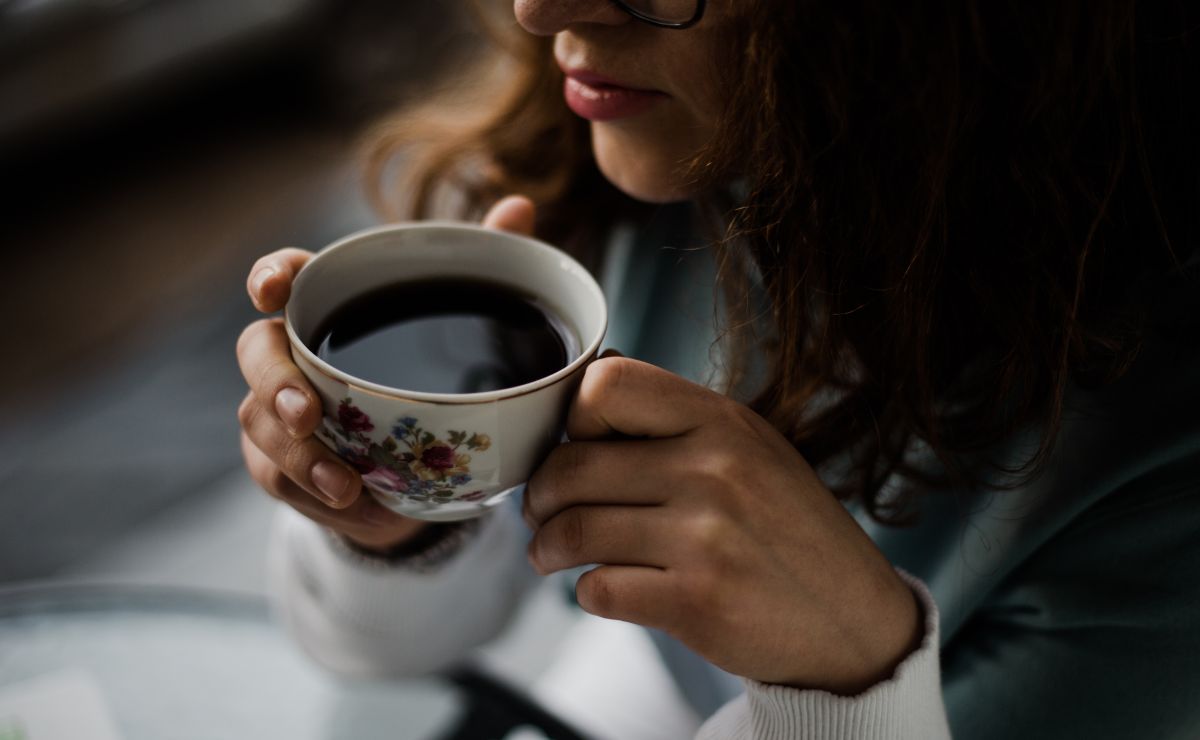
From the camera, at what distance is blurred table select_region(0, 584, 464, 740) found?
92cm

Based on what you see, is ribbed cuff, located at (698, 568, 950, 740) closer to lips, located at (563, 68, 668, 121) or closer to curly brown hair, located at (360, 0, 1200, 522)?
curly brown hair, located at (360, 0, 1200, 522)

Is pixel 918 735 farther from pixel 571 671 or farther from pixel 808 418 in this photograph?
pixel 571 671

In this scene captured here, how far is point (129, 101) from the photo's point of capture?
2.60m

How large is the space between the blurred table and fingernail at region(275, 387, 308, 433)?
0.45 meters

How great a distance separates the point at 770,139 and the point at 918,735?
1.37 ft

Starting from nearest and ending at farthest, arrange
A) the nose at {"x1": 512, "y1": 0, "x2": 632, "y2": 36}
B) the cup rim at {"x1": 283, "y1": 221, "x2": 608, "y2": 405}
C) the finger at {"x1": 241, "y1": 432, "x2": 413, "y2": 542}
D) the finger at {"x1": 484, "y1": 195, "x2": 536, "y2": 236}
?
the cup rim at {"x1": 283, "y1": 221, "x2": 608, "y2": 405} < the nose at {"x1": 512, "y1": 0, "x2": 632, "y2": 36} < the finger at {"x1": 241, "y1": 432, "x2": 413, "y2": 542} < the finger at {"x1": 484, "y1": 195, "x2": 536, "y2": 236}

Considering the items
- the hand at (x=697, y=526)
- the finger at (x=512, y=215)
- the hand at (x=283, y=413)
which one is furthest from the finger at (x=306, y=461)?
the finger at (x=512, y=215)

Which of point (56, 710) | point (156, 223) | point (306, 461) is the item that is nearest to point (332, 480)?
point (306, 461)

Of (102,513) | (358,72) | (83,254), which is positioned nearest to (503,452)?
(102,513)

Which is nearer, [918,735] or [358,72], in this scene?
[918,735]

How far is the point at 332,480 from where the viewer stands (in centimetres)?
64

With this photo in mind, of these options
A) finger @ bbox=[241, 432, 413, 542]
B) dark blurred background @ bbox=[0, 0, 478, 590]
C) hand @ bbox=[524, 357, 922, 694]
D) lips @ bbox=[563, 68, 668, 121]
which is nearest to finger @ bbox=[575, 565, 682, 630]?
hand @ bbox=[524, 357, 922, 694]

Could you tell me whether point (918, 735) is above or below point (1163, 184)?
below

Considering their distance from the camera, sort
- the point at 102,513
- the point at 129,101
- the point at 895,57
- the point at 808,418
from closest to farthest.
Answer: the point at 895,57, the point at 808,418, the point at 102,513, the point at 129,101
